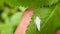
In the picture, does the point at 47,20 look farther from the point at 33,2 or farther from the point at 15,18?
the point at 15,18

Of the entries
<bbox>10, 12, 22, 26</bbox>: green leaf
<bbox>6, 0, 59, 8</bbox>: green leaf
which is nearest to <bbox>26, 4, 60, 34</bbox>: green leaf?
<bbox>6, 0, 59, 8</bbox>: green leaf

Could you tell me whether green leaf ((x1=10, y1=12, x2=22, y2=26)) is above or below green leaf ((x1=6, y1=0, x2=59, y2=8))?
above

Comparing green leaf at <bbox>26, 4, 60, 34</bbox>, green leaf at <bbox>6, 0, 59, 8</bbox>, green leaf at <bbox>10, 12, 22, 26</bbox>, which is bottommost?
green leaf at <bbox>26, 4, 60, 34</bbox>

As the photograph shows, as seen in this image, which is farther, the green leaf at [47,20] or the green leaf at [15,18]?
the green leaf at [15,18]

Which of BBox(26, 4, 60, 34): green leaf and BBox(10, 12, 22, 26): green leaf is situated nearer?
BBox(26, 4, 60, 34): green leaf

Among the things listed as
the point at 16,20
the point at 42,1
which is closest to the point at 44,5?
the point at 42,1

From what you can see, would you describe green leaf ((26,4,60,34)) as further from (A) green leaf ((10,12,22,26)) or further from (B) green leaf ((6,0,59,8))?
(A) green leaf ((10,12,22,26))

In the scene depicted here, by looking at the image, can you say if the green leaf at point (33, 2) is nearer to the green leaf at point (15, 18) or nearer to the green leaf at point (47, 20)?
the green leaf at point (47, 20)

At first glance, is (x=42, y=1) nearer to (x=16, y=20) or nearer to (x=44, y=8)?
(x=44, y=8)

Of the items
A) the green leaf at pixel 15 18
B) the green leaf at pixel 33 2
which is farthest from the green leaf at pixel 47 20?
the green leaf at pixel 15 18

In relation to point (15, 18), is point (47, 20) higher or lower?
lower

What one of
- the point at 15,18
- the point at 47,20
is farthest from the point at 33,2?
the point at 15,18

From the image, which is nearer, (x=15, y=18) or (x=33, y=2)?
(x=33, y=2)
